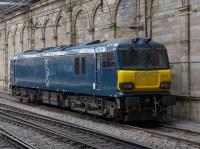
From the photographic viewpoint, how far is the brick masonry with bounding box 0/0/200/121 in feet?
73.6

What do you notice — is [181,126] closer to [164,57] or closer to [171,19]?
[164,57]

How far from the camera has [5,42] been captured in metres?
58.5

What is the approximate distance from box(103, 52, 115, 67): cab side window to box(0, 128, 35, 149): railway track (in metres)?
5.16

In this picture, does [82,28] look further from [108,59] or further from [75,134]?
[75,134]

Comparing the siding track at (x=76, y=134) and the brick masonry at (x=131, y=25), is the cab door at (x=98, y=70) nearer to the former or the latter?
the siding track at (x=76, y=134)

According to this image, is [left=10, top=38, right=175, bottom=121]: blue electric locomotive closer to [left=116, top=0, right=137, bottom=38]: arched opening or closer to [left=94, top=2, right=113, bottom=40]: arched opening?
[left=116, top=0, right=137, bottom=38]: arched opening

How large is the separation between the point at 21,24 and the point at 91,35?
19198 millimetres

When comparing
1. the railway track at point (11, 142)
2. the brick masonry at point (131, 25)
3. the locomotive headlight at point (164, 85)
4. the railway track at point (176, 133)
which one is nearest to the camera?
the railway track at point (11, 142)

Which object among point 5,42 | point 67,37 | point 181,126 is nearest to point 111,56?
point 181,126

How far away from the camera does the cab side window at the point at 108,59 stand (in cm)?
2052

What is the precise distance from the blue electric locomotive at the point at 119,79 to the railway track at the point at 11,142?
472 centimetres

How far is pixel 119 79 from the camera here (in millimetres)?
19875

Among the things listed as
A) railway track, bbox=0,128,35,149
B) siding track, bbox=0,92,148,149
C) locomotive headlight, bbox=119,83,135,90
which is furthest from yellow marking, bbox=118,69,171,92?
railway track, bbox=0,128,35,149

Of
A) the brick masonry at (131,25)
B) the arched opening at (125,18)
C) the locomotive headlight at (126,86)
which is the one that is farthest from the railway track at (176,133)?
the arched opening at (125,18)
